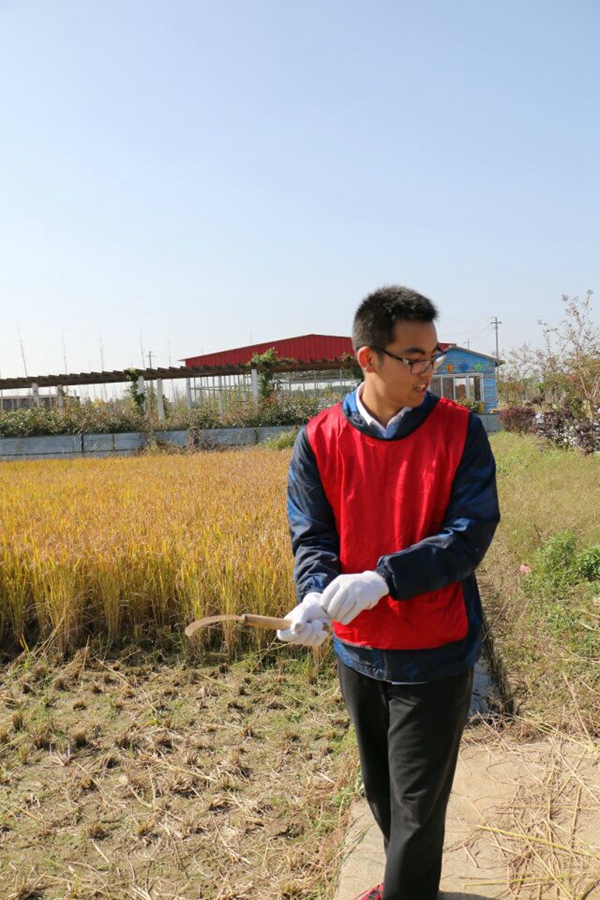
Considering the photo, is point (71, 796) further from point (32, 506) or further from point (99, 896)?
point (32, 506)

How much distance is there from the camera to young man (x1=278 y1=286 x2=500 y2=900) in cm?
158

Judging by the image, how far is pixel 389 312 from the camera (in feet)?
5.49

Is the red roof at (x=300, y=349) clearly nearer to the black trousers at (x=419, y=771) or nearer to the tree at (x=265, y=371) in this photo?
the tree at (x=265, y=371)

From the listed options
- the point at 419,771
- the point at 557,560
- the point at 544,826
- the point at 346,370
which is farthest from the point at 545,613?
the point at 346,370

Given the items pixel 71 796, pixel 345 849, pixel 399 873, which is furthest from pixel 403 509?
pixel 71 796

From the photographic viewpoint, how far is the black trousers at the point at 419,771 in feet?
5.19

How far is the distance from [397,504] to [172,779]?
5.24 feet

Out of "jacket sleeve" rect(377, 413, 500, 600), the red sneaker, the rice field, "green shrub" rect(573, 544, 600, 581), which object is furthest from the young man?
"green shrub" rect(573, 544, 600, 581)

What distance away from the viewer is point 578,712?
2.74 m

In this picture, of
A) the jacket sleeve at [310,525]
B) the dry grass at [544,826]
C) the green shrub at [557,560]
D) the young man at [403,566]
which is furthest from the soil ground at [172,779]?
the green shrub at [557,560]

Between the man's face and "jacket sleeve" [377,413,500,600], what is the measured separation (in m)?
0.16

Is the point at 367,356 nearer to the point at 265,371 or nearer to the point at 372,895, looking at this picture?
the point at 372,895

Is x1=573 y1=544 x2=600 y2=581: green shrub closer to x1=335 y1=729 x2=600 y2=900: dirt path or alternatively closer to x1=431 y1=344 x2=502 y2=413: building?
x1=335 y1=729 x2=600 y2=900: dirt path

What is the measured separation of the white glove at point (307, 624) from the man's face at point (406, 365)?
1.70 ft
